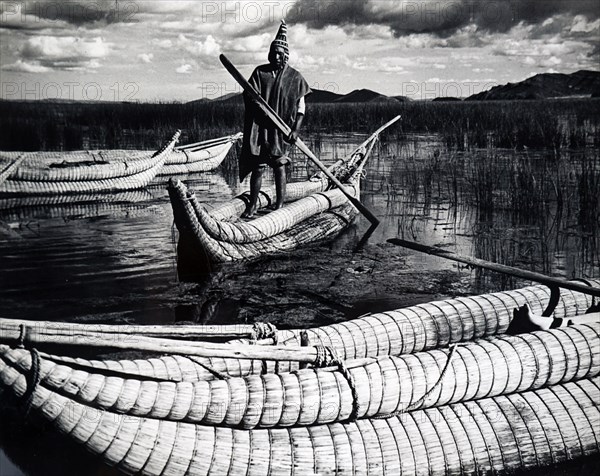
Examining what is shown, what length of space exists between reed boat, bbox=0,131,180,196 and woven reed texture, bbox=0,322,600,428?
5843mm

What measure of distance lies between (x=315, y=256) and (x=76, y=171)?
4365 millimetres

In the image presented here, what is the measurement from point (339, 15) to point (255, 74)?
3.31 feet

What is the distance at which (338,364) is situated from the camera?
2713 mm

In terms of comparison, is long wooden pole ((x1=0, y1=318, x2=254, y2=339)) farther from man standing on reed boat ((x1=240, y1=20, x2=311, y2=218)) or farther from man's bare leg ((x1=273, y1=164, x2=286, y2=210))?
man's bare leg ((x1=273, y1=164, x2=286, y2=210))

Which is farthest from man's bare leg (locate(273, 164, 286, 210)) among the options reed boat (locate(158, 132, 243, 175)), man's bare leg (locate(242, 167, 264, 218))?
reed boat (locate(158, 132, 243, 175))

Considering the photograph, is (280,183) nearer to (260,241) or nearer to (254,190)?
(254,190)

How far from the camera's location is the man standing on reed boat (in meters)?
5.48

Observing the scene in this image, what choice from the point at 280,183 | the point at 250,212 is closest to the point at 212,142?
the point at 250,212

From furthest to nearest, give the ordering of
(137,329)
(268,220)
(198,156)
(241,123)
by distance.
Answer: (241,123) → (198,156) → (268,220) → (137,329)

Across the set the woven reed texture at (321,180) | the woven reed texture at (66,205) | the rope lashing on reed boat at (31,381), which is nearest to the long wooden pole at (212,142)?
the woven reed texture at (66,205)

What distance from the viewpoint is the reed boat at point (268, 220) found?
15.1 feet

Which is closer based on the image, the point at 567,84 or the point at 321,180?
the point at 567,84

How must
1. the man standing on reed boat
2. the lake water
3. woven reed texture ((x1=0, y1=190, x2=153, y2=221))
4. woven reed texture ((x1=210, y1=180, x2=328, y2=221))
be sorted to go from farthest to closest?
woven reed texture ((x1=0, y1=190, x2=153, y2=221)) < woven reed texture ((x1=210, y1=180, x2=328, y2=221)) < the man standing on reed boat < the lake water

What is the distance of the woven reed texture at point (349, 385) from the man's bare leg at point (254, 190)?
323 cm
